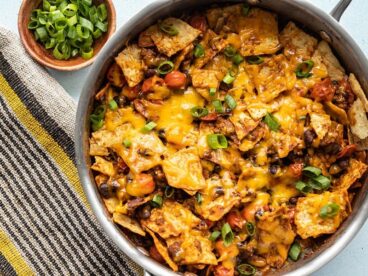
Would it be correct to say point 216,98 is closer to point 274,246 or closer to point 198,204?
point 198,204

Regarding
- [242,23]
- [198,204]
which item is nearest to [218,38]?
[242,23]

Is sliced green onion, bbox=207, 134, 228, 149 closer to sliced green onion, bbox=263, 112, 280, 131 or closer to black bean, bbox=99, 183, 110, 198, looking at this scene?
sliced green onion, bbox=263, 112, 280, 131

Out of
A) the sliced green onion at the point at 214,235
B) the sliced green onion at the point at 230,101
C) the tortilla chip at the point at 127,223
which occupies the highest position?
the sliced green onion at the point at 230,101

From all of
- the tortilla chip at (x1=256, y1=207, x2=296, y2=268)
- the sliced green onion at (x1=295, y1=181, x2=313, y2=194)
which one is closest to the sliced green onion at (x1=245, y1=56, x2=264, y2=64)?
the sliced green onion at (x1=295, y1=181, x2=313, y2=194)

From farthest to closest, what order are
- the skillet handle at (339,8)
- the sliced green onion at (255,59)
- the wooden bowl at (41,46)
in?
the wooden bowl at (41,46) < the sliced green onion at (255,59) < the skillet handle at (339,8)

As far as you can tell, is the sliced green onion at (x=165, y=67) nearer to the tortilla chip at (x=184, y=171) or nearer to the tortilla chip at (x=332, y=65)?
the tortilla chip at (x=184, y=171)

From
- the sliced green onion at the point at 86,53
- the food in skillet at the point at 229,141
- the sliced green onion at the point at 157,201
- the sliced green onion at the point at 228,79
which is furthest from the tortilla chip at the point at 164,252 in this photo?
the sliced green onion at the point at 86,53

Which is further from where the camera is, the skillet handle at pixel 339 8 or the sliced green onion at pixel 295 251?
the sliced green onion at pixel 295 251
